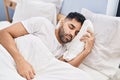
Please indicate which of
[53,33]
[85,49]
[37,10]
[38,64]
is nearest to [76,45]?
[85,49]

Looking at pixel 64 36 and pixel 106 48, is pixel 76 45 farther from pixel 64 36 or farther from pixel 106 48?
pixel 106 48

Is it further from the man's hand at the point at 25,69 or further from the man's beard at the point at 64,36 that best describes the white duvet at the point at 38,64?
the man's beard at the point at 64,36

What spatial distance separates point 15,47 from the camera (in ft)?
5.19

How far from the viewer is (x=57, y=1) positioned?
2215 mm

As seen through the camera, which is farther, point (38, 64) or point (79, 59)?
point (79, 59)

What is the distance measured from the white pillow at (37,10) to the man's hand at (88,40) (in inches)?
21.6

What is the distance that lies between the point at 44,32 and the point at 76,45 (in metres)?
0.28

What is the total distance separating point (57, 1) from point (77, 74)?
40.7 inches

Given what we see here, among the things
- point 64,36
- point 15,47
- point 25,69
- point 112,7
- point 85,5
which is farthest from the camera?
point 85,5

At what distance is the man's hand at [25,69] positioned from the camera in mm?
1397

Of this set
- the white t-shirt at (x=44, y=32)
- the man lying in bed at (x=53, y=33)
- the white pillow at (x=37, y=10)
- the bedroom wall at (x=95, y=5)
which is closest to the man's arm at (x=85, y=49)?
the man lying in bed at (x=53, y=33)

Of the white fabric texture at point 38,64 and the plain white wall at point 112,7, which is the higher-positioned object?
the plain white wall at point 112,7

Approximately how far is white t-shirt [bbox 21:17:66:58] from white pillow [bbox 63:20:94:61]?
91mm

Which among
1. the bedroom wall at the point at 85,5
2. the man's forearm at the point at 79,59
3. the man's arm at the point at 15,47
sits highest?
the bedroom wall at the point at 85,5
